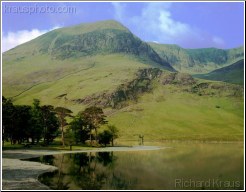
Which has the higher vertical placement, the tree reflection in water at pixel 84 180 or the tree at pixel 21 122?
the tree at pixel 21 122

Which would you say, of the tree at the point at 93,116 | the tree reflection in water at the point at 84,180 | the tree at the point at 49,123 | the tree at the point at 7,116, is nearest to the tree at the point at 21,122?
the tree at the point at 7,116

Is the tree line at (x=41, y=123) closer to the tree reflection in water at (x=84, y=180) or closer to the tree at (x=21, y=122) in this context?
the tree at (x=21, y=122)

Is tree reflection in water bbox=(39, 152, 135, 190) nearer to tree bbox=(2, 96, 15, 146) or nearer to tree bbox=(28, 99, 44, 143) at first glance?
tree bbox=(2, 96, 15, 146)

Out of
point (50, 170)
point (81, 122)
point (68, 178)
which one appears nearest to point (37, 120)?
point (81, 122)

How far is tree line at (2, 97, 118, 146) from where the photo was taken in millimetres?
91688

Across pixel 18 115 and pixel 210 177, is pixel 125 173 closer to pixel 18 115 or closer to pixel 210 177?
pixel 210 177

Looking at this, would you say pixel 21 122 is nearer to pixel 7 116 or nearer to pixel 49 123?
pixel 7 116

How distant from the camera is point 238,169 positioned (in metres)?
51.6

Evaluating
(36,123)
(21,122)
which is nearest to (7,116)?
(21,122)

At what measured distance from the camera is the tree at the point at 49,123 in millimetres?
103350

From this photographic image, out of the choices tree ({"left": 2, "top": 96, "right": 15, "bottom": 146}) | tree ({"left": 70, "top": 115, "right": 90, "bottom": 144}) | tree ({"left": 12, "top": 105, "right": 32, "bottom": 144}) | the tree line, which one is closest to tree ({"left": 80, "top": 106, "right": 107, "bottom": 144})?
the tree line

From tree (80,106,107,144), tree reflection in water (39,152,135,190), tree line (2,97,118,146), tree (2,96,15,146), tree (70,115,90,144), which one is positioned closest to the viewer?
tree reflection in water (39,152,135,190)

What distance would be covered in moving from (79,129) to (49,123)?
11.9m

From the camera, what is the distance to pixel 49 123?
11094 cm
